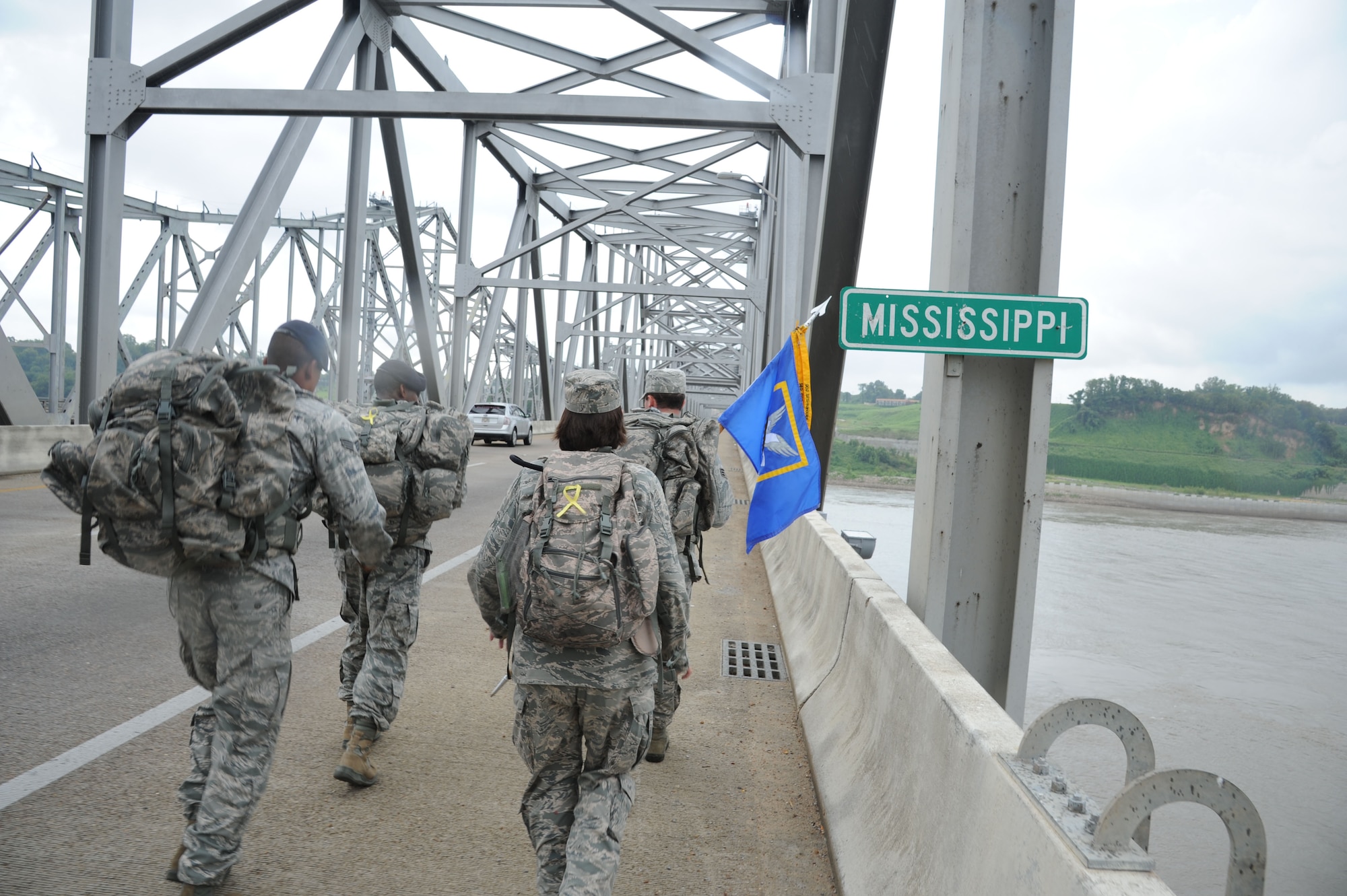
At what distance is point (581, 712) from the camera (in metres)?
2.79

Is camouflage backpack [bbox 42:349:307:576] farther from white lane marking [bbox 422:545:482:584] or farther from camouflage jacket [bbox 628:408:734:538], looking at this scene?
white lane marking [bbox 422:545:482:584]

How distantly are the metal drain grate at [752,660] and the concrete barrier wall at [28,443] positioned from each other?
10.4 metres

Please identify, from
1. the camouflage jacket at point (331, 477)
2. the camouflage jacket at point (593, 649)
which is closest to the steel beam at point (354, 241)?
the camouflage jacket at point (331, 477)

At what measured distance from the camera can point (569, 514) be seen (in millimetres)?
2648

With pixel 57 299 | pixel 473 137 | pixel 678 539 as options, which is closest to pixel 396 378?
pixel 678 539

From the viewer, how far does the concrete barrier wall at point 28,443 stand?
42.2 ft

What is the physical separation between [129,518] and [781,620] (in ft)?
16.6

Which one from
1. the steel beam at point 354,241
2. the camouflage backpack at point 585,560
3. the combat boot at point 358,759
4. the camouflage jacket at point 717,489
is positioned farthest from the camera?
the steel beam at point 354,241

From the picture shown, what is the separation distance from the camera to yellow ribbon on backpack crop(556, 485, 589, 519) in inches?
104

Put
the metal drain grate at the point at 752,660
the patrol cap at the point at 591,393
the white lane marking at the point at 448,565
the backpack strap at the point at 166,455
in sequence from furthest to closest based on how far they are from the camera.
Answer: the white lane marking at the point at 448,565
the metal drain grate at the point at 752,660
the patrol cap at the point at 591,393
the backpack strap at the point at 166,455

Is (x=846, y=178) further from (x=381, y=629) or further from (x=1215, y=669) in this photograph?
(x=1215, y=669)

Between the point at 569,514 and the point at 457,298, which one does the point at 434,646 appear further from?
the point at 457,298

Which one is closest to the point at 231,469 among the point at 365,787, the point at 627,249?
the point at 365,787

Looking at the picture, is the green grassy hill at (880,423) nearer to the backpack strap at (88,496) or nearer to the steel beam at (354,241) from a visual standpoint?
the backpack strap at (88,496)
